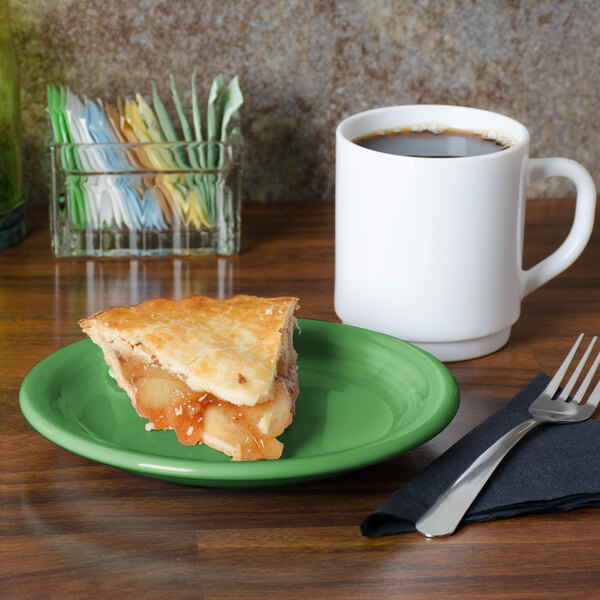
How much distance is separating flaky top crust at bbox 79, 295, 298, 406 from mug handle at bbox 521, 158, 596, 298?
238 millimetres

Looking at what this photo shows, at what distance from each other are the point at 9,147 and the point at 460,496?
689mm

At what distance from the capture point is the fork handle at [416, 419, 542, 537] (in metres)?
0.56

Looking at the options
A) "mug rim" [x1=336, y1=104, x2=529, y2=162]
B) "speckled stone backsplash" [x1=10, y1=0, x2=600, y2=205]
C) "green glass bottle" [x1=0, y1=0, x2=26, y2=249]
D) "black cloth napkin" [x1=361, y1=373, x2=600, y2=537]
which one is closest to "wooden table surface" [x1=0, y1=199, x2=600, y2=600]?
"black cloth napkin" [x1=361, y1=373, x2=600, y2=537]

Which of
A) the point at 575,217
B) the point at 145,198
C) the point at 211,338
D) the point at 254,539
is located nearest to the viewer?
the point at 254,539

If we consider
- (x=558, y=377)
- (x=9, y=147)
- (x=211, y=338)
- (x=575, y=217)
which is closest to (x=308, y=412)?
(x=211, y=338)

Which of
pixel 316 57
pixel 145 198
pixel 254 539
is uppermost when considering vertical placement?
pixel 316 57

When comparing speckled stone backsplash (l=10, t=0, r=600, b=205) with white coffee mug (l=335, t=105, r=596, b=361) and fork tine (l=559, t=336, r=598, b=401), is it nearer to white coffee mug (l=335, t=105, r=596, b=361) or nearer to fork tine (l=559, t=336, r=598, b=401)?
white coffee mug (l=335, t=105, r=596, b=361)

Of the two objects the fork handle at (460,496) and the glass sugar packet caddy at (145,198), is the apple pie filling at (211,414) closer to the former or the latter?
the fork handle at (460,496)

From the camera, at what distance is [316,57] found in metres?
1.15

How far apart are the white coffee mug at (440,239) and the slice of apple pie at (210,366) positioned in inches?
3.8

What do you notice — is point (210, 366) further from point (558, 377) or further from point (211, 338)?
point (558, 377)

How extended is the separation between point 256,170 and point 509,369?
1.71ft

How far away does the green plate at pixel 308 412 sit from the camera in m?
0.56

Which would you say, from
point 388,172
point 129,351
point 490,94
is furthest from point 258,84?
point 129,351
